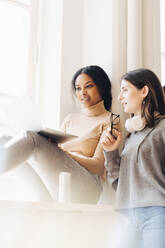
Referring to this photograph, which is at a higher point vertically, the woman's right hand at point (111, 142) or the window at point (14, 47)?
the window at point (14, 47)

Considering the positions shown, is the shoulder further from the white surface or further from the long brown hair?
the white surface

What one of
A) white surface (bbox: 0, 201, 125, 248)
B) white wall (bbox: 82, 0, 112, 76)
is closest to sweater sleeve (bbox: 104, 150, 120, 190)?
white surface (bbox: 0, 201, 125, 248)

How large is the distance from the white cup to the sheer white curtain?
0.61 m

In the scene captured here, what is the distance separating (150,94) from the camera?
5.40 feet

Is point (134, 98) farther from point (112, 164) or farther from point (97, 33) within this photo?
point (97, 33)

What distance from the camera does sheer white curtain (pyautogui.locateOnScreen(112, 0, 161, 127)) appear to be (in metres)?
1.98

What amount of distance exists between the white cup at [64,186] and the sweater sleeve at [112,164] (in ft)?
0.65

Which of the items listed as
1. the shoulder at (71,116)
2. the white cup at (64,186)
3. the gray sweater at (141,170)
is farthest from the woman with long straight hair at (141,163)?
the shoulder at (71,116)

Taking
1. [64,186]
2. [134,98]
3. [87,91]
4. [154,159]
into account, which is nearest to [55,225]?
[64,186]

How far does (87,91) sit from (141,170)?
0.57 metres

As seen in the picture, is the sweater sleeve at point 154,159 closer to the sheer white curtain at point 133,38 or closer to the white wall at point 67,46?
the sheer white curtain at point 133,38

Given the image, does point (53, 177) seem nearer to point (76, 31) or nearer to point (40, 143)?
point (40, 143)

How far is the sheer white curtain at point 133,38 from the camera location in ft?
6.51

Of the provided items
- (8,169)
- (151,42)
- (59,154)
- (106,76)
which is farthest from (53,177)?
(151,42)
